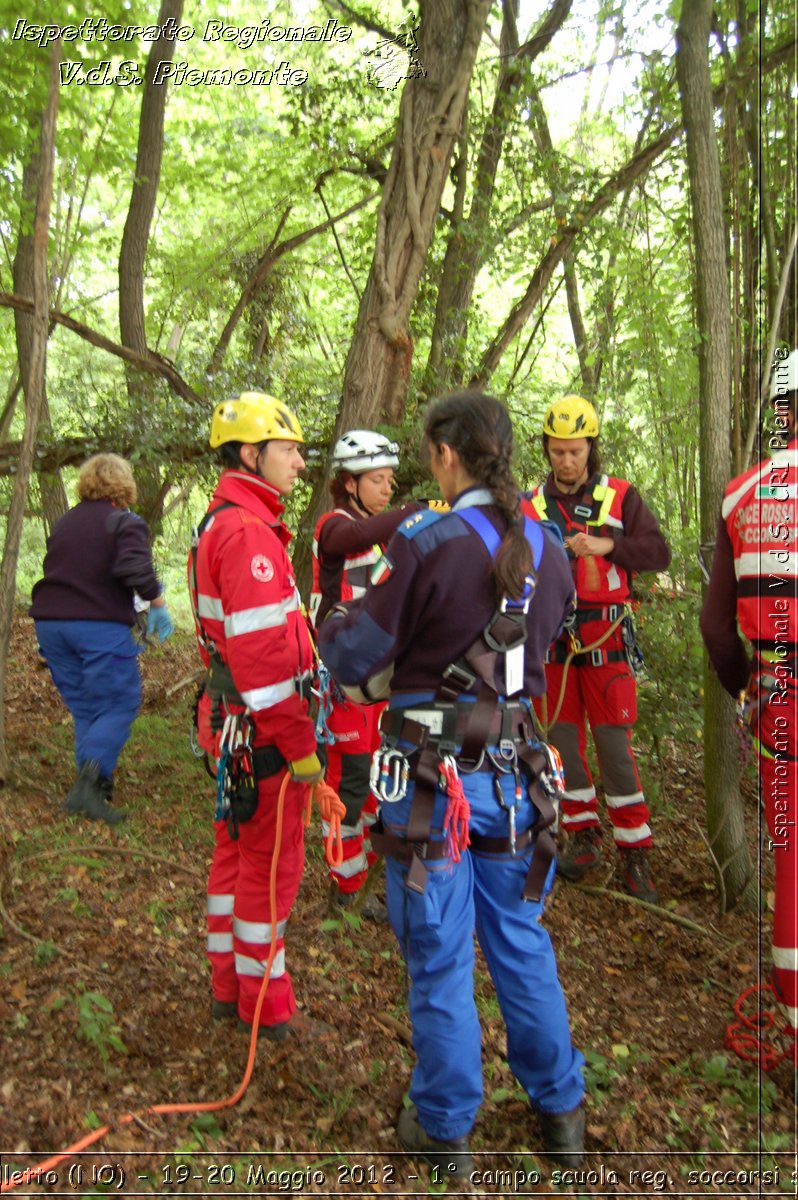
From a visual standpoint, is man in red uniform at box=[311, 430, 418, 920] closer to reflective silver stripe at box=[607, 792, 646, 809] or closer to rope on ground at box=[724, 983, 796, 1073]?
reflective silver stripe at box=[607, 792, 646, 809]

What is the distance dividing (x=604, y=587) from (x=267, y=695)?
8.26 feet

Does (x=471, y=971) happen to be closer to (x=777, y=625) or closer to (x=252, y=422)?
(x=777, y=625)

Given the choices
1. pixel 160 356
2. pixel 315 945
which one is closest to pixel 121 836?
pixel 315 945

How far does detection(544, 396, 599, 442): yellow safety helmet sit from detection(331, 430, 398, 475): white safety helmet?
1029 millimetres

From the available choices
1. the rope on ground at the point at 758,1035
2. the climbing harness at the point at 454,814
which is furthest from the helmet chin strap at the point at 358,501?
the rope on ground at the point at 758,1035

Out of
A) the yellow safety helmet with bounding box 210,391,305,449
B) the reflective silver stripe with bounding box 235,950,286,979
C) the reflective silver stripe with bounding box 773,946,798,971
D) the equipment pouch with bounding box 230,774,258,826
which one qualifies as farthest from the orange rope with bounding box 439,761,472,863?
the yellow safety helmet with bounding box 210,391,305,449

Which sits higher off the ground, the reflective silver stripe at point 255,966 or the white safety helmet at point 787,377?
the white safety helmet at point 787,377

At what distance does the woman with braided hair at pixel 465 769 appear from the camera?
2826 millimetres

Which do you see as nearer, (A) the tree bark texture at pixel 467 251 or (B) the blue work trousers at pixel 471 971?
(B) the blue work trousers at pixel 471 971

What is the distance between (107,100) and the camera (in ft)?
38.1

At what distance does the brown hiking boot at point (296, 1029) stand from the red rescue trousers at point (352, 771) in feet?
3.38

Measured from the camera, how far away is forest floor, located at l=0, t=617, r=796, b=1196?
3.02 m

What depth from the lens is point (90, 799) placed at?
593 cm

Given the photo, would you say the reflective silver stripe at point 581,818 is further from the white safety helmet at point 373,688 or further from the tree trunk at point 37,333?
the tree trunk at point 37,333
